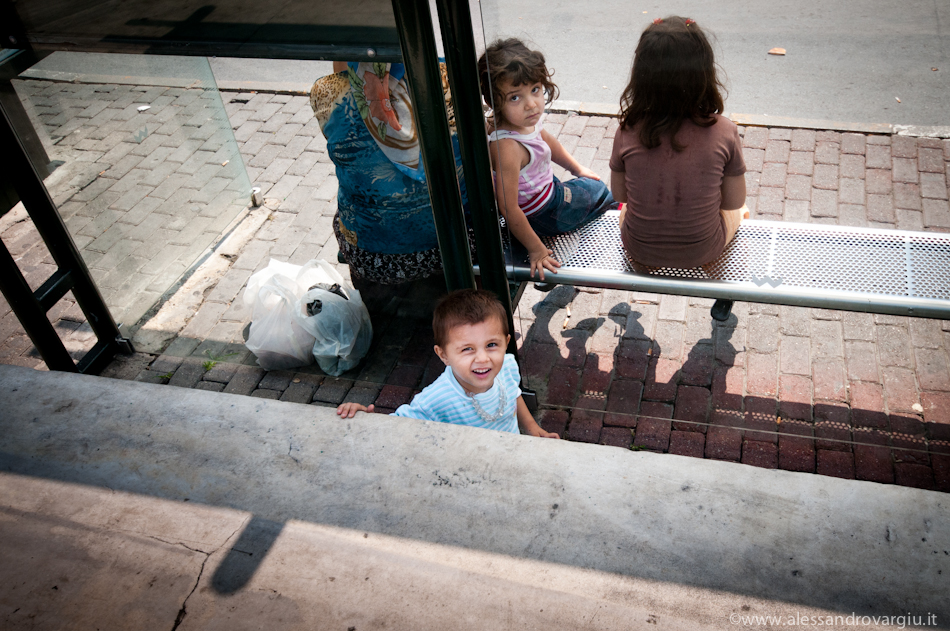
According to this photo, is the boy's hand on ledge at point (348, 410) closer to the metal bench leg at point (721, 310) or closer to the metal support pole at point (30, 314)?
the metal bench leg at point (721, 310)

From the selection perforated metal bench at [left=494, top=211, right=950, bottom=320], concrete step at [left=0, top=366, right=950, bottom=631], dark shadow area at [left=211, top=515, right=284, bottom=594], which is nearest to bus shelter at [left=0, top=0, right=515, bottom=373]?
perforated metal bench at [left=494, top=211, right=950, bottom=320]

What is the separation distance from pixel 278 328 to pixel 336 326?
29 centimetres

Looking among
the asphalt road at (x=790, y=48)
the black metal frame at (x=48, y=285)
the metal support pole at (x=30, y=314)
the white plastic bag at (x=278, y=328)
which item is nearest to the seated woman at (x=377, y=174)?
the white plastic bag at (x=278, y=328)

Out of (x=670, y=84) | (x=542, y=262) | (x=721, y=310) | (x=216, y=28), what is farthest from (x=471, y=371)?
(x=216, y=28)

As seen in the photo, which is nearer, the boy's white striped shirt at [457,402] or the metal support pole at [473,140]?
the metal support pole at [473,140]

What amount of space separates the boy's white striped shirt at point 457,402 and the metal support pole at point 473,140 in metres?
0.47

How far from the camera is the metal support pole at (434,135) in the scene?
2.19 meters

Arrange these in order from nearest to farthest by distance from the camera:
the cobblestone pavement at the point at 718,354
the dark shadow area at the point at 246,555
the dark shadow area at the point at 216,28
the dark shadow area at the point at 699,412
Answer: the dark shadow area at the point at 246,555, the dark shadow area at the point at 216,28, the cobblestone pavement at the point at 718,354, the dark shadow area at the point at 699,412

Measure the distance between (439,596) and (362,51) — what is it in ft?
5.62

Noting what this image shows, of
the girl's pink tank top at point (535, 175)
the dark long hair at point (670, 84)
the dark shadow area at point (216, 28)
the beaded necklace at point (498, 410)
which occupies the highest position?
the dark shadow area at point (216, 28)

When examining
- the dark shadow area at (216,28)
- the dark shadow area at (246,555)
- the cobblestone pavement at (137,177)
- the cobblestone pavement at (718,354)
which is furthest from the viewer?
the cobblestone pavement at (137,177)

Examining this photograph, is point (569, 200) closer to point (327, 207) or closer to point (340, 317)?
point (340, 317)

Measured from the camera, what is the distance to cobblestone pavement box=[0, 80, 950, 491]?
255cm

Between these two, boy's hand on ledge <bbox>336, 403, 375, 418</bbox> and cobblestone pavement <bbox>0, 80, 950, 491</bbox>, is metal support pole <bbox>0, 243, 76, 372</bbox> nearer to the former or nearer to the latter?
cobblestone pavement <bbox>0, 80, 950, 491</bbox>
